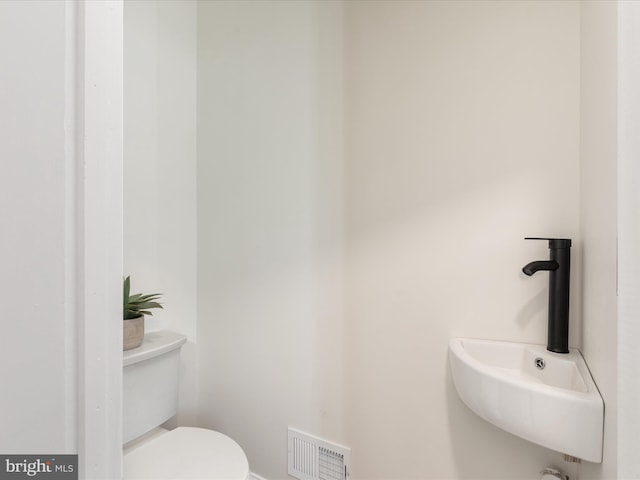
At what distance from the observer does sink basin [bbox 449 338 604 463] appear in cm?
77

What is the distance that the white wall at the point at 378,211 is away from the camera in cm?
106

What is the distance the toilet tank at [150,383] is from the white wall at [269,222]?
238mm

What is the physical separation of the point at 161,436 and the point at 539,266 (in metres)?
1.35

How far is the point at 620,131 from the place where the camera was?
1.88 ft

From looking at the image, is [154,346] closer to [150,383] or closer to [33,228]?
[150,383]

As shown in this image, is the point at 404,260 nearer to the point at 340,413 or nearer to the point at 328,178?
the point at 328,178

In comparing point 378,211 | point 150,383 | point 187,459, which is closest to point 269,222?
point 378,211

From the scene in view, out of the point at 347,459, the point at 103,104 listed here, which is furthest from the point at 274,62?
the point at 347,459

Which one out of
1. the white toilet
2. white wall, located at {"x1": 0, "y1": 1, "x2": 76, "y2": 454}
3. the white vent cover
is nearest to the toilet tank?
the white toilet

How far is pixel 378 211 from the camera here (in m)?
1.27

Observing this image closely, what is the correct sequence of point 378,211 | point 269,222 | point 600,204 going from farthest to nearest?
point 269,222, point 378,211, point 600,204

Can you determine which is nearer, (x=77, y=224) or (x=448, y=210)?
(x=77, y=224)

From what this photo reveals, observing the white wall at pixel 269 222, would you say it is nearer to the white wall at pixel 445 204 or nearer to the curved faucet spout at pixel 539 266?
the white wall at pixel 445 204

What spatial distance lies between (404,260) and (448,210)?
0.70 ft
